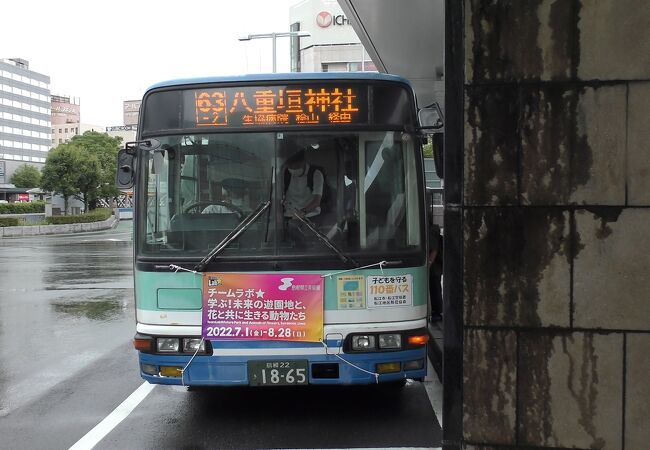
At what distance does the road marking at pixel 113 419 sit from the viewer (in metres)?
4.54

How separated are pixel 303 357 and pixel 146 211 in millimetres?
1711

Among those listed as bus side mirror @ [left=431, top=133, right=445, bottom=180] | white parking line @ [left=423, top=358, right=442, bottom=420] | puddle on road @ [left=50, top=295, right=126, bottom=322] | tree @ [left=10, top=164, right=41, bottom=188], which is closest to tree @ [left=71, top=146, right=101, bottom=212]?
puddle on road @ [left=50, top=295, right=126, bottom=322]

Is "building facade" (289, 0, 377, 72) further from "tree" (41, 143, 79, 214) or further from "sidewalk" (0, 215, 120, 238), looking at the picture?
"sidewalk" (0, 215, 120, 238)

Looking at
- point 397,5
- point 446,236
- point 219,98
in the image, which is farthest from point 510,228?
point 397,5

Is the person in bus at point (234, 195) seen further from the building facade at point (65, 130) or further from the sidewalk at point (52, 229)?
the building facade at point (65, 130)

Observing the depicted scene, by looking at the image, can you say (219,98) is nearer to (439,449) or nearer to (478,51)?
(478,51)

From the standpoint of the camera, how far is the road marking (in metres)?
4.54

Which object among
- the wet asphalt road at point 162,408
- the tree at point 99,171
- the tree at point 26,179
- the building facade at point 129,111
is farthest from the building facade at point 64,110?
the wet asphalt road at point 162,408

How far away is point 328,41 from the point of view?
50688mm

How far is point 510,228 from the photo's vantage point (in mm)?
2680

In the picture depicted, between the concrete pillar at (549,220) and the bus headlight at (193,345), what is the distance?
229cm

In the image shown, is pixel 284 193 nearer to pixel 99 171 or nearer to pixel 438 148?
pixel 438 148

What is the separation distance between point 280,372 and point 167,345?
2.96 ft

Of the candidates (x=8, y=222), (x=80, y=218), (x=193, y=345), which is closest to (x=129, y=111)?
(x=80, y=218)
